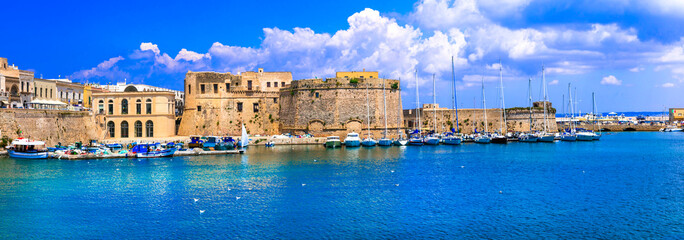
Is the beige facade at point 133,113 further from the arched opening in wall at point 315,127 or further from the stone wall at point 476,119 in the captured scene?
the stone wall at point 476,119

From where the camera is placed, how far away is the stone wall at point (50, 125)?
39156mm

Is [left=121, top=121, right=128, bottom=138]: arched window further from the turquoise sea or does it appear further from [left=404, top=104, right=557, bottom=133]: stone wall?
[left=404, top=104, right=557, bottom=133]: stone wall

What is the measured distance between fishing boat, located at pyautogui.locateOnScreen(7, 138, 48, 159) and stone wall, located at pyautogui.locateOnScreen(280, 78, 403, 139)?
20741 millimetres

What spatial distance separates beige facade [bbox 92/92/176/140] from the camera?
4916 centimetres

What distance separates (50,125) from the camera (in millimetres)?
41562

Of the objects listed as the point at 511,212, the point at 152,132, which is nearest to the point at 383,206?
the point at 511,212

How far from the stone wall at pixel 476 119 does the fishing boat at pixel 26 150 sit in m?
36.3

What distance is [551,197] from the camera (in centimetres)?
2248

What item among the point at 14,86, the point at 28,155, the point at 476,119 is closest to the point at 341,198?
the point at 28,155

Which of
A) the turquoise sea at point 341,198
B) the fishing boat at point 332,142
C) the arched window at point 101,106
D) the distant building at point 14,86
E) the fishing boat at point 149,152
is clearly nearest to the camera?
the turquoise sea at point 341,198

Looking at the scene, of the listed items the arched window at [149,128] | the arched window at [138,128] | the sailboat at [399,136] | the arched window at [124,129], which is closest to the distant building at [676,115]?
the sailboat at [399,136]

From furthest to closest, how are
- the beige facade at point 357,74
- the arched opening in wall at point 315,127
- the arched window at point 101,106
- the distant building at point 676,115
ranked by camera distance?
1. the distant building at point 676,115
2. the beige facade at point 357,74
3. the arched opening in wall at point 315,127
4. the arched window at point 101,106

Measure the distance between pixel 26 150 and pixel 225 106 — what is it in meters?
18.9

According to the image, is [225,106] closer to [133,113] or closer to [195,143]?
[133,113]
